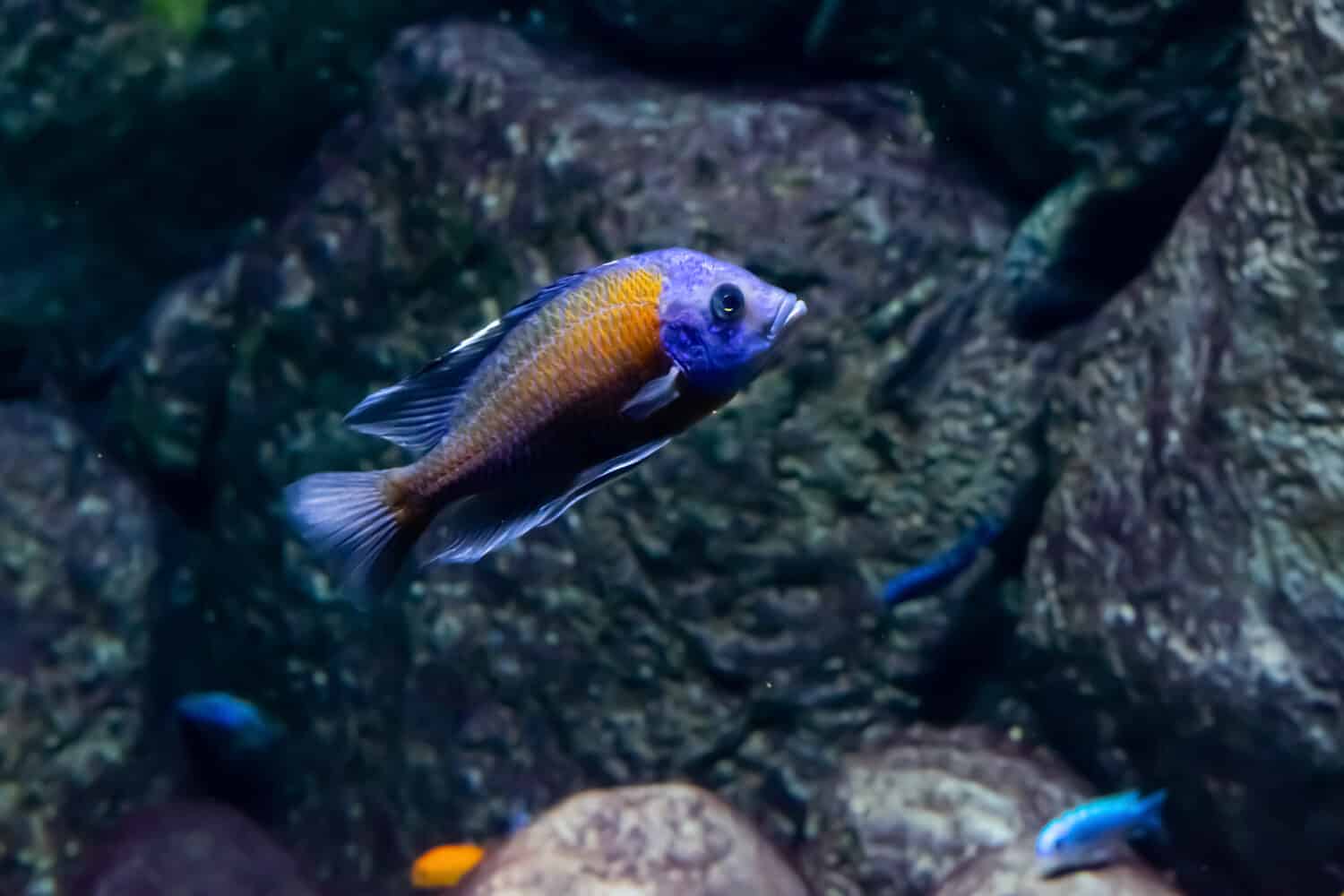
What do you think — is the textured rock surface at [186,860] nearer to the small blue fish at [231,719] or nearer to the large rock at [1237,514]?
the small blue fish at [231,719]

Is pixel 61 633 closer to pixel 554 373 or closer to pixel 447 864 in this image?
pixel 447 864

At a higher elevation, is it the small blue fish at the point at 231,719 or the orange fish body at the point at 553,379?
the orange fish body at the point at 553,379

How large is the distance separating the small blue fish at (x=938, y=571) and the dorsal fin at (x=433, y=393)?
2445 mm

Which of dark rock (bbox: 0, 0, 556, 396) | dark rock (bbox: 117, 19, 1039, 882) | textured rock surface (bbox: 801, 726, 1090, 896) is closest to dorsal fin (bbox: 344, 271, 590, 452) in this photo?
dark rock (bbox: 117, 19, 1039, 882)

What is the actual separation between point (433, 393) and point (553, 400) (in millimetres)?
236

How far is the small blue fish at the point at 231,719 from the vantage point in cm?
529

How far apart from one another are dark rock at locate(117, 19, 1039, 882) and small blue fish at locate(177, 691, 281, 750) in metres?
0.59

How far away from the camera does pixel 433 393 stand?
6.19 feet

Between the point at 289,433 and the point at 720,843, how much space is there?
2656 millimetres

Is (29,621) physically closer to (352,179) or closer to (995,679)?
(352,179)

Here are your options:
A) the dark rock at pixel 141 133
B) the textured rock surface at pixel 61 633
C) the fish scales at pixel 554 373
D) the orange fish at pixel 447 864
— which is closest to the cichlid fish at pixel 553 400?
the fish scales at pixel 554 373

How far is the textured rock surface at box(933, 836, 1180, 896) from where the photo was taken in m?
3.56

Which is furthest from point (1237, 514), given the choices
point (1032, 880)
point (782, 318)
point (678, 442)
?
point (782, 318)

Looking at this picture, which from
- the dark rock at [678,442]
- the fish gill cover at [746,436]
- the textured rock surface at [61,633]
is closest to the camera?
the fish gill cover at [746,436]
